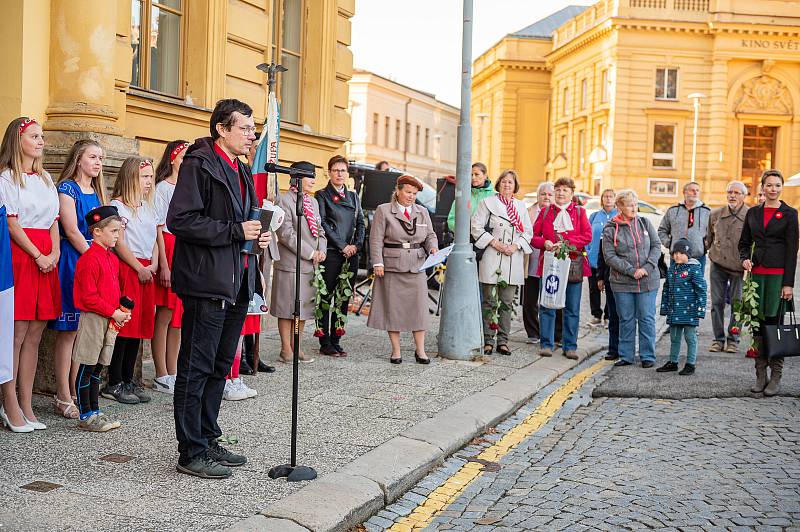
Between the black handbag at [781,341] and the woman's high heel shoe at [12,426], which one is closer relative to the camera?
the woman's high heel shoe at [12,426]

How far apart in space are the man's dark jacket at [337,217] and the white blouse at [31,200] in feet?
13.4

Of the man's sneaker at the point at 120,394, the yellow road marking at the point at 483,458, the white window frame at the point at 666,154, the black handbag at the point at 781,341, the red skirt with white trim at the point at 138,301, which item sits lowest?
the yellow road marking at the point at 483,458

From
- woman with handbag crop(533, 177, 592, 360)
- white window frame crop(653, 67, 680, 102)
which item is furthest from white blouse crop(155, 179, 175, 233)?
white window frame crop(653, 67, 680, 102)

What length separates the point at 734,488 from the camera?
6.10 metres

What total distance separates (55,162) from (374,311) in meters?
3.71

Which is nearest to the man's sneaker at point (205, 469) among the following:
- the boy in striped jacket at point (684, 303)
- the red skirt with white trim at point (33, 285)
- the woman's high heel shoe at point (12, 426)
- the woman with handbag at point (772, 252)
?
the woman's high heel shoe at point (12, 426)

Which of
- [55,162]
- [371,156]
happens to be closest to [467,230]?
[55,162]

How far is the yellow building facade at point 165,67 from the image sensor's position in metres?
8.59

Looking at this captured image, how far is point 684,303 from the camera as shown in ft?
34.5

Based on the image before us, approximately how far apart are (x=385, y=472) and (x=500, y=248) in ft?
18.2

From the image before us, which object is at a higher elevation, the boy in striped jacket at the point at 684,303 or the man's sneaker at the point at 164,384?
the boy in striped jacket at the point at 684,303

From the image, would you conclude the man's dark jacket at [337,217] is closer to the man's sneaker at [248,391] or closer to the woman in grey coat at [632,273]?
the man's sneaker at [248,391]

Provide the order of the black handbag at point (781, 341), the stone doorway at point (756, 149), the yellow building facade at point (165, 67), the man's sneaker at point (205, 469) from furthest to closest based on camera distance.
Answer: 1. the stone doorway at point (756, 149)
2. the black handbag at point (781, 341)
3. the yellow building facade at point (165, 67)
4. the man's sneaker at point (205, 469)

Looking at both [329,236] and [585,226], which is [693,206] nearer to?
[585,226]
